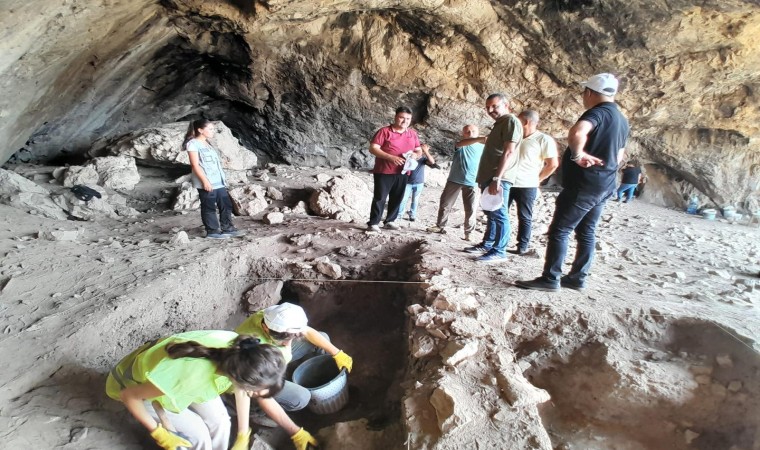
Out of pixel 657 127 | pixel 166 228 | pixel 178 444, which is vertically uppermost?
pixel 657 127

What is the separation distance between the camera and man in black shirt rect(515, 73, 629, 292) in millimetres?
2736

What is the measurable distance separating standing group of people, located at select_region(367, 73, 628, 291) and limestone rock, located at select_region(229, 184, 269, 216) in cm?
175

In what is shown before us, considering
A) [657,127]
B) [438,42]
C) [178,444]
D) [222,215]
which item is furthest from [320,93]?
[178,444]

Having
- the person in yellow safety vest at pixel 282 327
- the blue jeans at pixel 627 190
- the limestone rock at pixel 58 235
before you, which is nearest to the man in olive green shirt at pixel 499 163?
the person in yellow safety vest at pixel 282 327

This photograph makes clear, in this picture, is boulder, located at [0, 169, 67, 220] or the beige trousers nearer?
the beige trousers

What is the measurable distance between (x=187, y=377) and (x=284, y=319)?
22.2 inches

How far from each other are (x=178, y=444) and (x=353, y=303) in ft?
6.87

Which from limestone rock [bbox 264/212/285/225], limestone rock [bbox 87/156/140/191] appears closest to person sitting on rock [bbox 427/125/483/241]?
limestone rock [bbox 264/212/285/225]

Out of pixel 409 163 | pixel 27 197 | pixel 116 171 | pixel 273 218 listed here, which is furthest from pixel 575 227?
pixel 116 171

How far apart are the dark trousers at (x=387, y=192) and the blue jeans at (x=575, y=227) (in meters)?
1.82

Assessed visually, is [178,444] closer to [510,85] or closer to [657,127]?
[510,85]

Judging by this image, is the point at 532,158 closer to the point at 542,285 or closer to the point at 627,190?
the point at 542,285

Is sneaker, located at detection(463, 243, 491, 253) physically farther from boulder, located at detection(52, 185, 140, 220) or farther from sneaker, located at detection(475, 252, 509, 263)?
boulder, located at detection(52, 185, 140, 220)

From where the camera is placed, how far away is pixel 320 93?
7.90 metres
